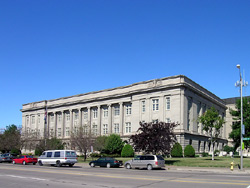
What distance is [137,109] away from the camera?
67.2m

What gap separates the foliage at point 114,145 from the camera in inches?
2515

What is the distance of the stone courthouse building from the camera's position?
201ft

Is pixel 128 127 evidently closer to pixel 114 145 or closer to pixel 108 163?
pixel 114 145

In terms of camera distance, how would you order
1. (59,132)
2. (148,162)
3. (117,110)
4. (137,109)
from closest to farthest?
(148,162)
(137,109)
(117,110)
(59,132)

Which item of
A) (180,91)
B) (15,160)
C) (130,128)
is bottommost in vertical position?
(15,160)

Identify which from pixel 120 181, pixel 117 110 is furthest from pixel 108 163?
pixel 117 110

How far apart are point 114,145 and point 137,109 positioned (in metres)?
9.35

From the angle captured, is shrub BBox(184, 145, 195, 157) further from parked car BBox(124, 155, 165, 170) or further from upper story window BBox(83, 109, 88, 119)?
upper story window BBox(83, 109, 88, 119)

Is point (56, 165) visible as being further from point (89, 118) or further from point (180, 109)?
point (89, 118)

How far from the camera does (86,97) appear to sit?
80062mm

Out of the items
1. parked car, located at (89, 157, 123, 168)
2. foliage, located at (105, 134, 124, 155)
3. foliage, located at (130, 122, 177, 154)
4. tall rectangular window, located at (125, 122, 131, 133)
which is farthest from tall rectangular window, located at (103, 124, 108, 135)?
parked car, located at (89, 157, 123, 168)

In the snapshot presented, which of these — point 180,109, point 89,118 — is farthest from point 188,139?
point 89,118

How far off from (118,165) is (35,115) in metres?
61.4

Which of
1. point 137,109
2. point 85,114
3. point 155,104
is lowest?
point 85,114
